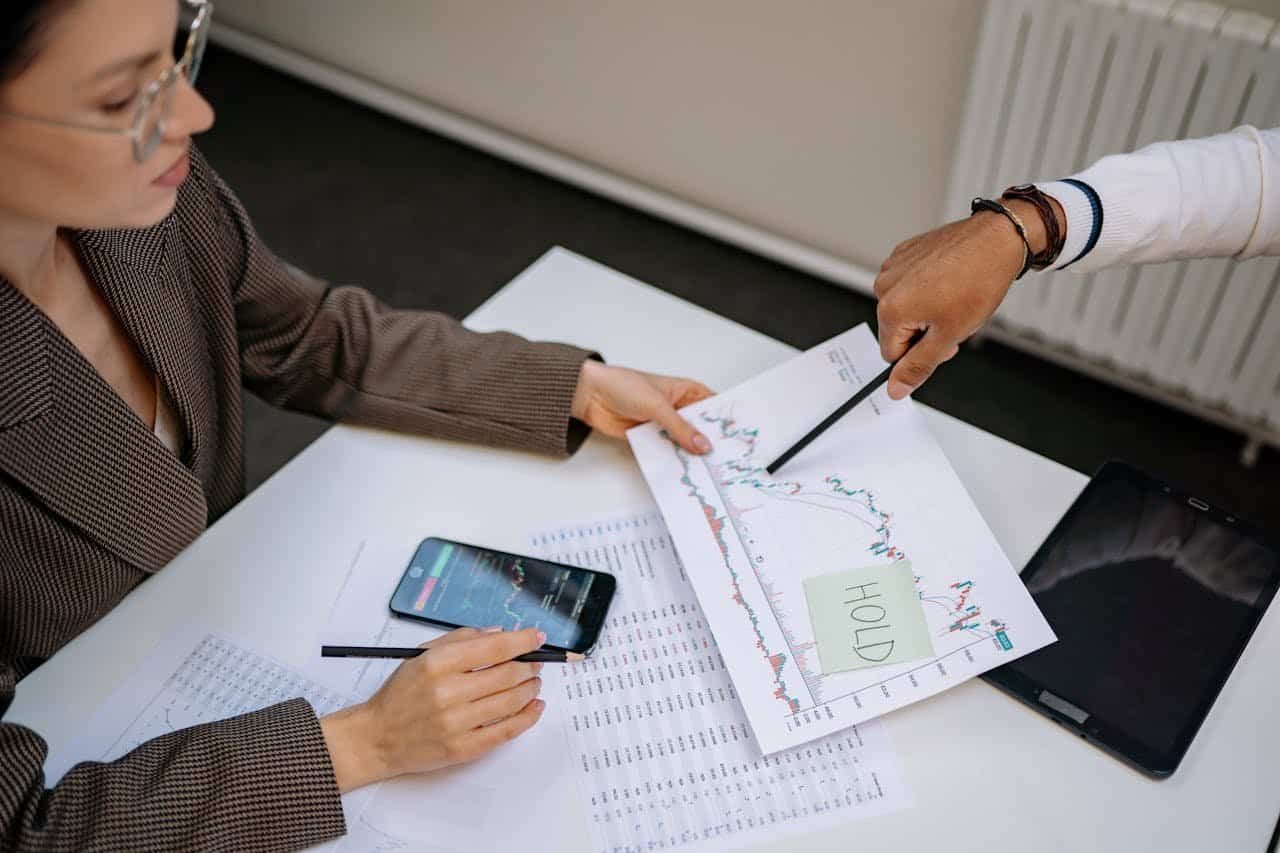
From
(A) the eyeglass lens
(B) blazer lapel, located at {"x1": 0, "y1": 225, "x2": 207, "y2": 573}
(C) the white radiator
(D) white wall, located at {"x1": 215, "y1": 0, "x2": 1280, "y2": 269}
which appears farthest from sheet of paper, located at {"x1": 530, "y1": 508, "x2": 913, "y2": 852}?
(D) white wall, located at {"x1": 215, "y1": 0, "x2": 1280, "y2": 269}

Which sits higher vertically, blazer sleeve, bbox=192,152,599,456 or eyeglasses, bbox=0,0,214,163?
eyeglasses, bbox=0,0,214,163

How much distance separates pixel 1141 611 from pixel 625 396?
495mm

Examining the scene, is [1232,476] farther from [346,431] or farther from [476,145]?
[476,145]

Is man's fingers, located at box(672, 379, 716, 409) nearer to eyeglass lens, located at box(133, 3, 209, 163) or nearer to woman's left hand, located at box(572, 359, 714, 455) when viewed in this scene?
woman's left hand, located at box(572, 359, 714, 455)

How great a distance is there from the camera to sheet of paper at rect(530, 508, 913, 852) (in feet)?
2.71

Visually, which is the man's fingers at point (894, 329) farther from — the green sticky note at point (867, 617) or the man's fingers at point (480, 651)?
the man's fingers at point (480, 651)

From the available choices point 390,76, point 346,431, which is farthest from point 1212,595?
Answer: point 390,76

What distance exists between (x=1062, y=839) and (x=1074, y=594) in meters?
0.22

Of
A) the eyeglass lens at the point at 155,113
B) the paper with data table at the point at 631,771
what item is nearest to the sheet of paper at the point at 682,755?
the paper with data table at the point at 631,771

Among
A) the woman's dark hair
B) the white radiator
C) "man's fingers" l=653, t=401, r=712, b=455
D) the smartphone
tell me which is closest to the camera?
the woman's dark hair

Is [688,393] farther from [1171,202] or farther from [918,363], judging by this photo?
[1171,202]

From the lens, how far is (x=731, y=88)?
231cm

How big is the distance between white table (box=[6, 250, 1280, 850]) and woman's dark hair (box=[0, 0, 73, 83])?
0.48 m

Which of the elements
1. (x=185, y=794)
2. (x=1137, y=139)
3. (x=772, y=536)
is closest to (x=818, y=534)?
(x=772, y=536)
